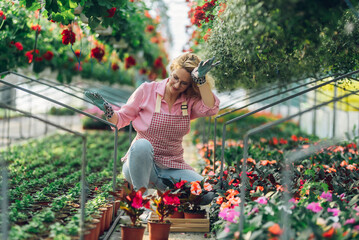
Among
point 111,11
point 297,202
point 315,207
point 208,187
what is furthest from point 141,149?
point 111,11

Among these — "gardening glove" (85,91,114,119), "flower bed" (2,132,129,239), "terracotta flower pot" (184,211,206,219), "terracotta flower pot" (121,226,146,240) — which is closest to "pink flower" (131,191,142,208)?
"terracotta flower pot" (121,226,146,240)

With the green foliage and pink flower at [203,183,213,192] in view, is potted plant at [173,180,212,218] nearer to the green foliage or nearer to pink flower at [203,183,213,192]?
pink flower at [203,183,213,192]

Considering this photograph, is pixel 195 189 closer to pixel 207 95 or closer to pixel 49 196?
pixel 207 95

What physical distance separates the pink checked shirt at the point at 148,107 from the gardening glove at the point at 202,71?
0.73 ft

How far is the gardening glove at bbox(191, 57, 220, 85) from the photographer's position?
2752 millimetres

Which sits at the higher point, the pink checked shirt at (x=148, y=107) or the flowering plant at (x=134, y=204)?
the pink checked shirt at (x=148, y=107)

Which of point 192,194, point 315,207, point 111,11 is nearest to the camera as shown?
point 315,207

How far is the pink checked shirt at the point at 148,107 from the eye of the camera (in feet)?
9.99

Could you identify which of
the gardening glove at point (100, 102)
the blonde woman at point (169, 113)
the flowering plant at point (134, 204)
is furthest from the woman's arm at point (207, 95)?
the flowering plant at point (134, 204)

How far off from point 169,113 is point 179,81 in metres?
0.26

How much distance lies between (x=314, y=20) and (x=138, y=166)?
1382mm

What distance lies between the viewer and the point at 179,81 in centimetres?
296

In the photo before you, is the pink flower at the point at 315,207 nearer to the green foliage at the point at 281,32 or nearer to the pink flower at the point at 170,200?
the pink flower at the point at 170,200

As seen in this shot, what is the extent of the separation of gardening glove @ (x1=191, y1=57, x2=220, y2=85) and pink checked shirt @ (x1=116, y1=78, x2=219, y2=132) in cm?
22
